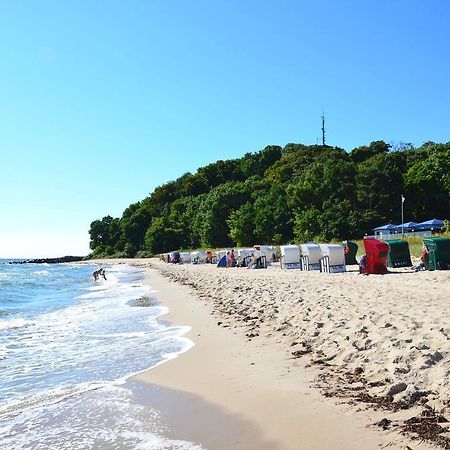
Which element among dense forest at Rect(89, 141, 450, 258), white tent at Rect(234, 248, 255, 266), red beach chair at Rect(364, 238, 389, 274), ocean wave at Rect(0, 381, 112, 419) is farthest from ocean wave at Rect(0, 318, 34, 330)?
dense forest at Rect(89, 141, 450, 258)

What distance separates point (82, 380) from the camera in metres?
7.01

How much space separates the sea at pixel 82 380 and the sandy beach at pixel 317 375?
16.1 inches

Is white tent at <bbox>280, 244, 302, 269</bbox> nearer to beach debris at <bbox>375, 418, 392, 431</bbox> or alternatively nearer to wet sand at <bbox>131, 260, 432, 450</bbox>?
wet sand at <bbox>131, 260, 432, 450</bbox>

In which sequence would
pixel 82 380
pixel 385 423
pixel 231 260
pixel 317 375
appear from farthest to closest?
pixel 231 260, pixel 82 380, pixel 317 375, pixel 385 423

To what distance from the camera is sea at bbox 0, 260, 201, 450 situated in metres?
4.74

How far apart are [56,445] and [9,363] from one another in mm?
4572

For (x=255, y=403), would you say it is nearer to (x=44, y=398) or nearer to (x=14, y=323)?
(x=44, y=398)

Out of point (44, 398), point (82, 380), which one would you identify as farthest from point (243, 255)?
point (44, 398)

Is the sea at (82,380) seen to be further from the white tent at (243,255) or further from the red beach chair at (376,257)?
the white tent at (243,255)

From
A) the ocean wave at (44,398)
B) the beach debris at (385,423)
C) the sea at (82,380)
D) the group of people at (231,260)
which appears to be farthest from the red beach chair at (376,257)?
the group of people at (231,260)

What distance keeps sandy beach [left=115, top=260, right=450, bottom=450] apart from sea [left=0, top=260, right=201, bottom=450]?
0.41 metres

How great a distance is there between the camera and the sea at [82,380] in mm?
4742

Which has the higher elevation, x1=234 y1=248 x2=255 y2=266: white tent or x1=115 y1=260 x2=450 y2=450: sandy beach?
x1=234 y1=248 x2=255 y2=266: white tent

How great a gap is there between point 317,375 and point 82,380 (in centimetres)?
342
